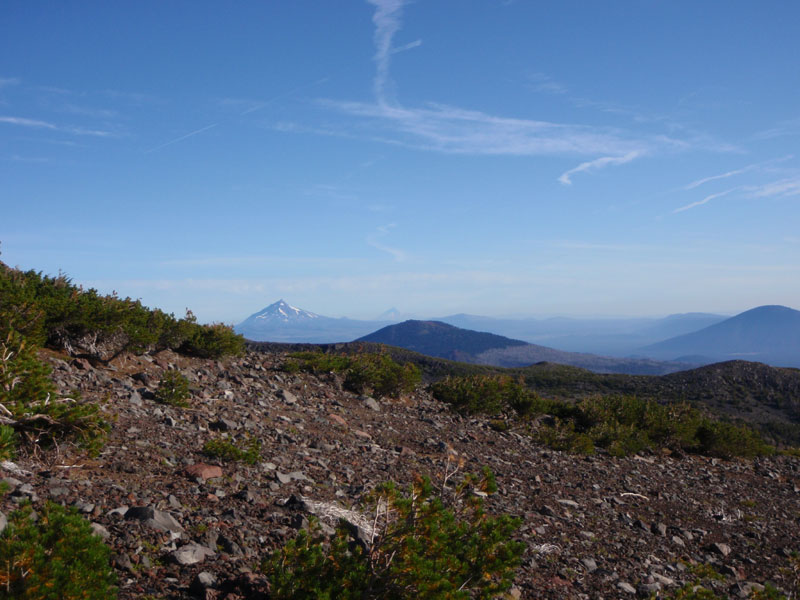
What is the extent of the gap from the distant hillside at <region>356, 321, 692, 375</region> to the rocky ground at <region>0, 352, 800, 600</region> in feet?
349

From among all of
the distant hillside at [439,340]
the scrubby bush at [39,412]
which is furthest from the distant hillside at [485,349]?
the scrubby bush at [39,412]

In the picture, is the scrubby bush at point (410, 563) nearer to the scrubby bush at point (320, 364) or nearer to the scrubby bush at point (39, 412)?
the scrubby bush at point (39, 412)

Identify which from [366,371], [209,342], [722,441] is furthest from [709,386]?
[209,342]

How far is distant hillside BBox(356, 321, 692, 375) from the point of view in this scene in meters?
126

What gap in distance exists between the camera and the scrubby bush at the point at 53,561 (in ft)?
9.60

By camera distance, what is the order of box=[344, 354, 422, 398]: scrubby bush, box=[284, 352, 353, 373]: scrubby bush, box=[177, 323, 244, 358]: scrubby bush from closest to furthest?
box=[177, 323, 244, 358]: scrubby bush, box=[344, 354, 422, 398]: scrubby bush, box=[284, 352, 353, 373]: scrubby bush

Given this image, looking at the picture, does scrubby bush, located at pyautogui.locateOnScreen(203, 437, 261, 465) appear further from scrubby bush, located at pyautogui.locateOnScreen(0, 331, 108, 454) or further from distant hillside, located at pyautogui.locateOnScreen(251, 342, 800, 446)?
distant hillside, located at pyautogui.locateOnScreen(251, 342, 800, 446)

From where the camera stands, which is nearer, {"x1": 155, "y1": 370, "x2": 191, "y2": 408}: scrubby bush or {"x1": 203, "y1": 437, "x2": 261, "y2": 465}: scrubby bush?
{"x1": 203, "y1": 437, "x2": 261, "y2": 465}: scrubby bush

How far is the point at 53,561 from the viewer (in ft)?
9.75

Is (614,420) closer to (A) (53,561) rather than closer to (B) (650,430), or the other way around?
(B) (650,430)

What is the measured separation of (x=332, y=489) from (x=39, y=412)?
134 inches

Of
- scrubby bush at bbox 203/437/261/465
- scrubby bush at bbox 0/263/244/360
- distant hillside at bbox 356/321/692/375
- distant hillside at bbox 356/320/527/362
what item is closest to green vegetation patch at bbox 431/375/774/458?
scrubby bush at bbox 0/263/244/360

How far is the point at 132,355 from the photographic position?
11758mm

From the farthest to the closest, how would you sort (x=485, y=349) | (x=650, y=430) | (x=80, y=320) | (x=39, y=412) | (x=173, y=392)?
(x=485, y=349)
(x=650, y=430)
(x=80, y=320)
(x=173, y=392)
(x=39, y=412)
